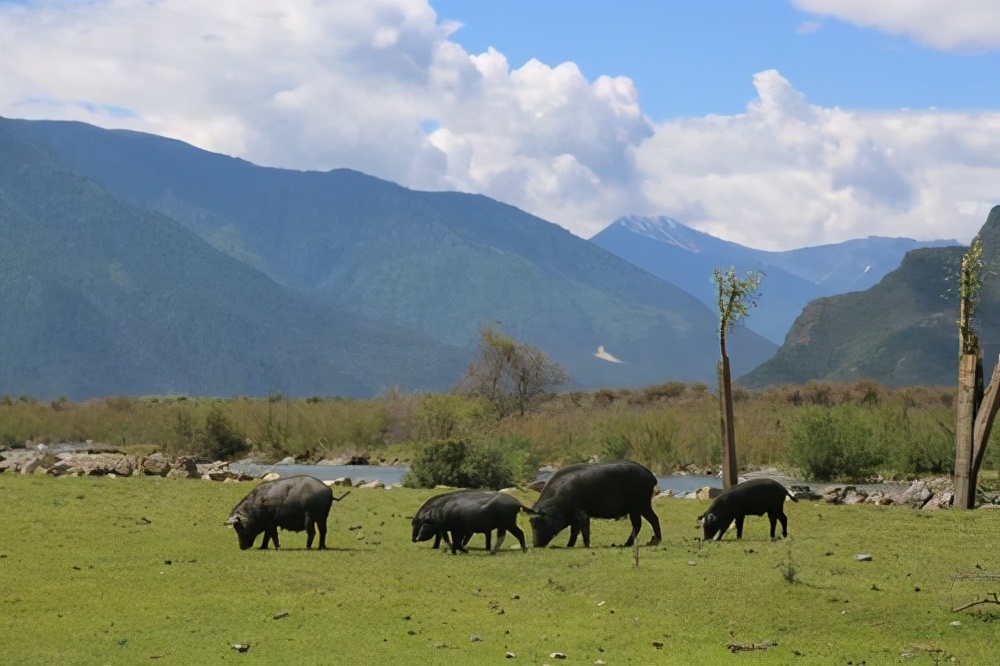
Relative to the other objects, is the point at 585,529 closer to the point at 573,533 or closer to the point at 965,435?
the point at 573,533

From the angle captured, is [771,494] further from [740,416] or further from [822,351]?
[822,351]

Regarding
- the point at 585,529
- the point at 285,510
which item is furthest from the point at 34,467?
the point at 585,529

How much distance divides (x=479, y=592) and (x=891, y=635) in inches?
202

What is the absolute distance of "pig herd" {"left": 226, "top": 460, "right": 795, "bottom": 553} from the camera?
19.6 m

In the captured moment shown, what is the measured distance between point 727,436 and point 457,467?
730 cm

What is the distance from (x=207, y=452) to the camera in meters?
55.1

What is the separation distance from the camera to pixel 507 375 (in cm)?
6328

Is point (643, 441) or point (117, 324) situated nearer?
point (643, 441)

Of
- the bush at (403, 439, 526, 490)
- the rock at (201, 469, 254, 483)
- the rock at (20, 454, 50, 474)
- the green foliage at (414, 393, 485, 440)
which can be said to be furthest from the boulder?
the green foliage at (414, 393, 485, 440)

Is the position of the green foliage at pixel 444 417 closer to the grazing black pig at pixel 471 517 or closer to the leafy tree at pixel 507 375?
the leafy tree at pixel 507 375

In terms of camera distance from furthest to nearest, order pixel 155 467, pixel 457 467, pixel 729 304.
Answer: pixel 457 467 → pixel 155 467 → pixel 729 304

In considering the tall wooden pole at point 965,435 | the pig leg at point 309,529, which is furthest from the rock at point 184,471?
the tall wooden pole at point 965,435

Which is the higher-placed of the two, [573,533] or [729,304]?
[729,304]

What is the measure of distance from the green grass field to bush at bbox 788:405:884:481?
16.6 meters
